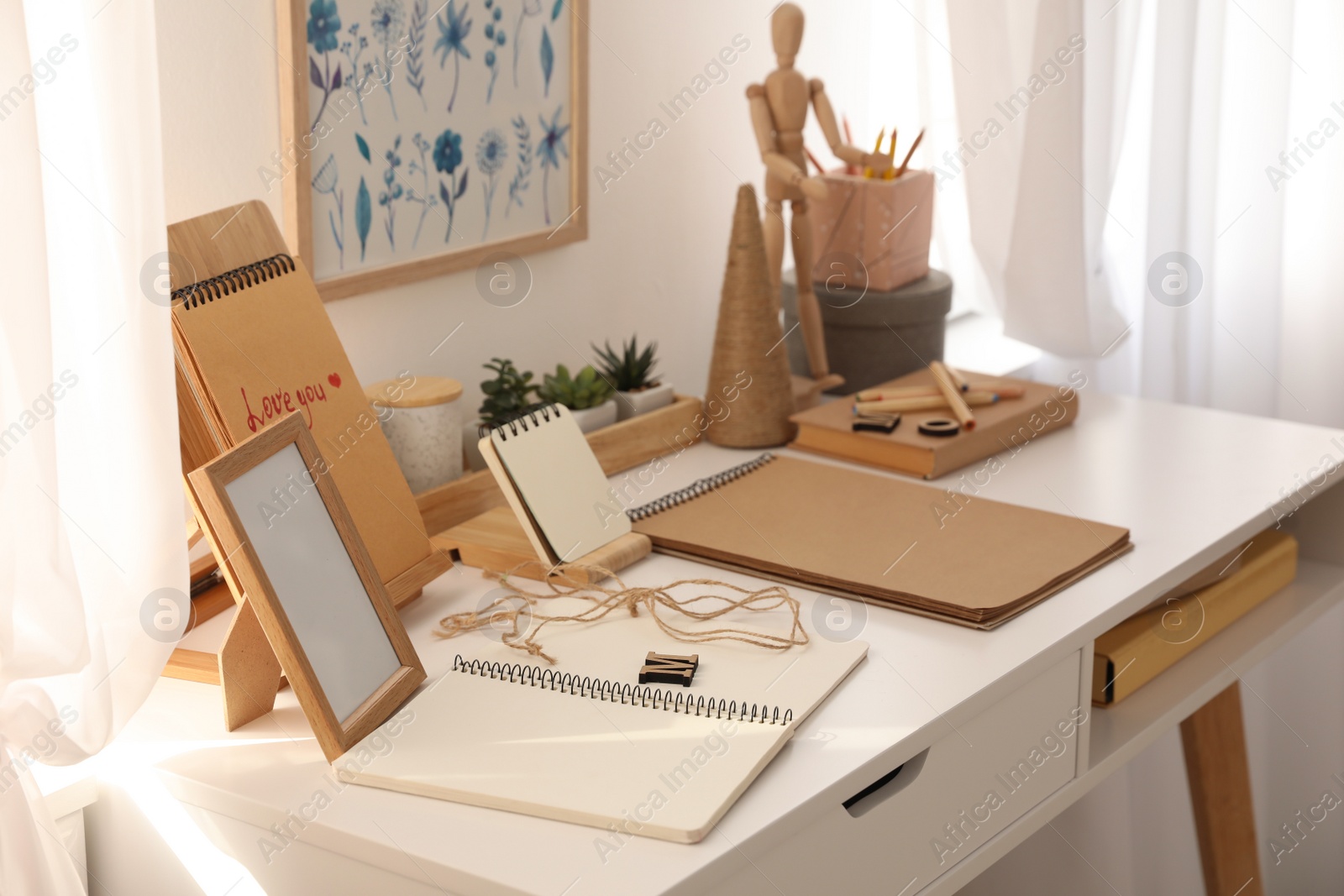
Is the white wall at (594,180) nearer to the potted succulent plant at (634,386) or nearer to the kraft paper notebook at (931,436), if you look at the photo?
the potted succulent plant at (634,386)

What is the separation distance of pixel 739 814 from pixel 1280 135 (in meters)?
1.52

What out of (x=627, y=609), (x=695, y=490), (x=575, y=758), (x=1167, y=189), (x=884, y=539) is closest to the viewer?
(x=575, y=758)

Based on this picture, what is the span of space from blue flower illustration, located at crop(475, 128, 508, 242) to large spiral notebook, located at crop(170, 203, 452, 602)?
1.21 feet

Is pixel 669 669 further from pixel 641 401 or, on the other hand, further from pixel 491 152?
pixel 491 152

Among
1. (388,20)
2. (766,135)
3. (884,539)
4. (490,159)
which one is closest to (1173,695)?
(884,539)

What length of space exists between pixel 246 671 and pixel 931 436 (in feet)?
2.43

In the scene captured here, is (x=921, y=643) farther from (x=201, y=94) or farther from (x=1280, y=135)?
(x=1280, y=135)

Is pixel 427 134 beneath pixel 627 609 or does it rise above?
above

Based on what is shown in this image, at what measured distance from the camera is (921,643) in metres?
0.94

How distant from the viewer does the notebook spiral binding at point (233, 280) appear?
0.88m

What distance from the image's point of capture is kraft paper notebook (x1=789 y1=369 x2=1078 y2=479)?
1.29 metres

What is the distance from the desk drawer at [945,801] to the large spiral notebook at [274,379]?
15.4 inches

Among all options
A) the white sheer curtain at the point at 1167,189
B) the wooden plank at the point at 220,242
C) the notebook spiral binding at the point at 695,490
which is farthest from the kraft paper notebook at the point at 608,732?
the white sheer curtain at the point at 1167,189

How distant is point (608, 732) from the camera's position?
80cm
